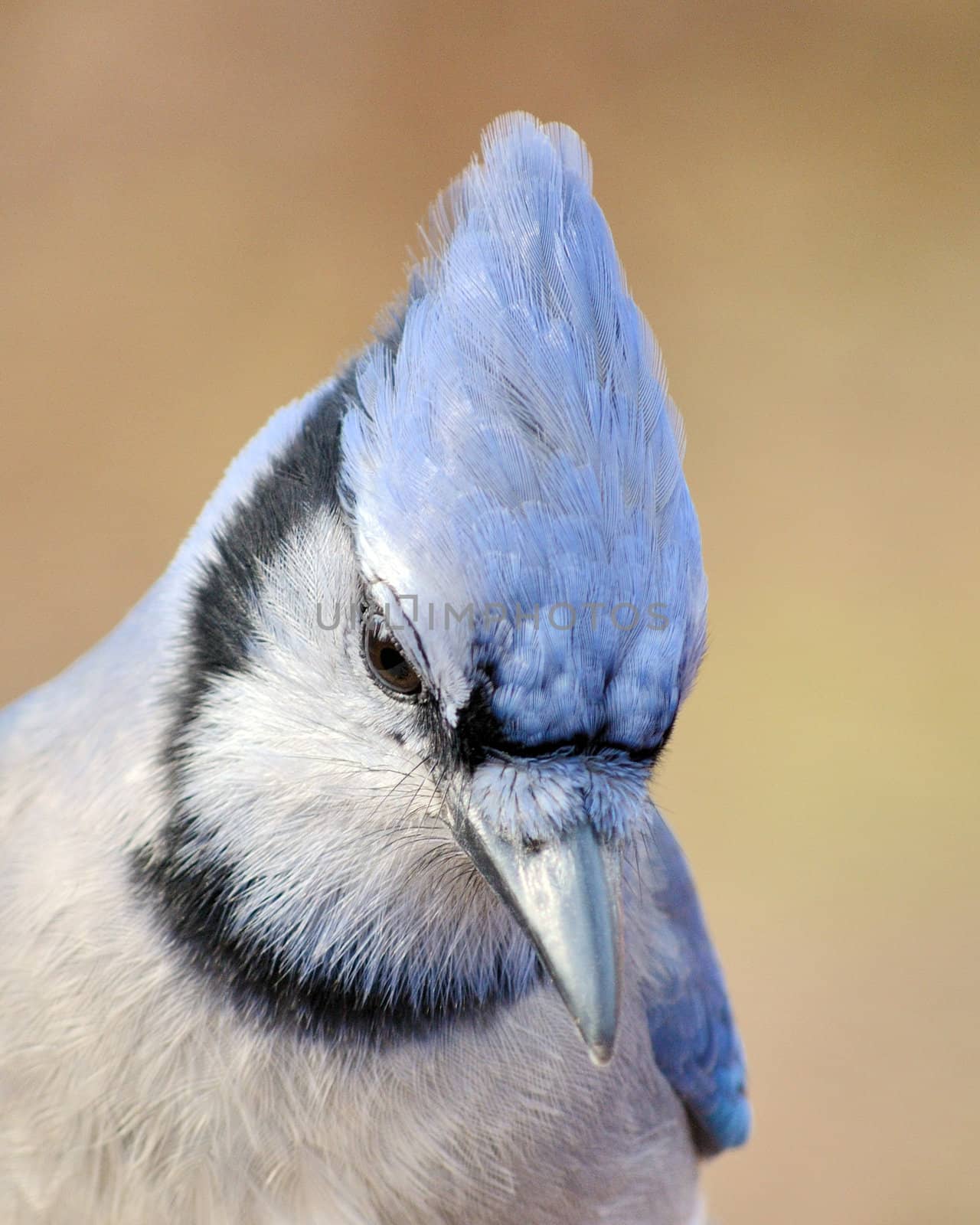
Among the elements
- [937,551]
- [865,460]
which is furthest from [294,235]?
[937,551]

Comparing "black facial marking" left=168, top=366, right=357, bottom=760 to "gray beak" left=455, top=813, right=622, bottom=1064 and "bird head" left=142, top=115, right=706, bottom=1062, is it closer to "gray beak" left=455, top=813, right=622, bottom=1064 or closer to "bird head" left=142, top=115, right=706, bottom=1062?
"bird head" left=142, top=115, right=706, bottom=1062

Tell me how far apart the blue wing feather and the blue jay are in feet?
0.50

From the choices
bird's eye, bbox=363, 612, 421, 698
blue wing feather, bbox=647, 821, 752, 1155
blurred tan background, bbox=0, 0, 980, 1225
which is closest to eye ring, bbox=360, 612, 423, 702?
bird's eye, bbox=363, 612, 421, 698

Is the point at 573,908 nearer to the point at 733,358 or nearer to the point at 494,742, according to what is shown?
the point at 494,742

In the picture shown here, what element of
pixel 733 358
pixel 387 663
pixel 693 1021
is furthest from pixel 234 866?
pixel 733 358

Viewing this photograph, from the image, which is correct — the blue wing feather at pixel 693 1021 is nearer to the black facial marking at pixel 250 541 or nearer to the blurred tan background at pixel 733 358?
the black facial marking at pixel 250 541

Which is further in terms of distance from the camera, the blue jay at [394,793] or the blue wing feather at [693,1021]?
the blue wing feather at [693,1021]

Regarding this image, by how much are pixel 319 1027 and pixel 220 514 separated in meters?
0.52

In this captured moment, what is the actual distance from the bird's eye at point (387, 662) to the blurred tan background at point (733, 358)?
7.95 ft

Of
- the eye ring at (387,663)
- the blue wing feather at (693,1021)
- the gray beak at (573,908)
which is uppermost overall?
the eye ring at (387,663)

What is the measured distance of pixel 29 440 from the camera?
360 cm

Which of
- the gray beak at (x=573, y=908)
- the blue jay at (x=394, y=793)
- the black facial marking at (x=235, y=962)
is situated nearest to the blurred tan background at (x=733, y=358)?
the blue jay at (x=394, y=793)

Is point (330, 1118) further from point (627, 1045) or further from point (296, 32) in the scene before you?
point (296, 32)

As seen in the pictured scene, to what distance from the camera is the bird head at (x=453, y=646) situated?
3.50 ft
